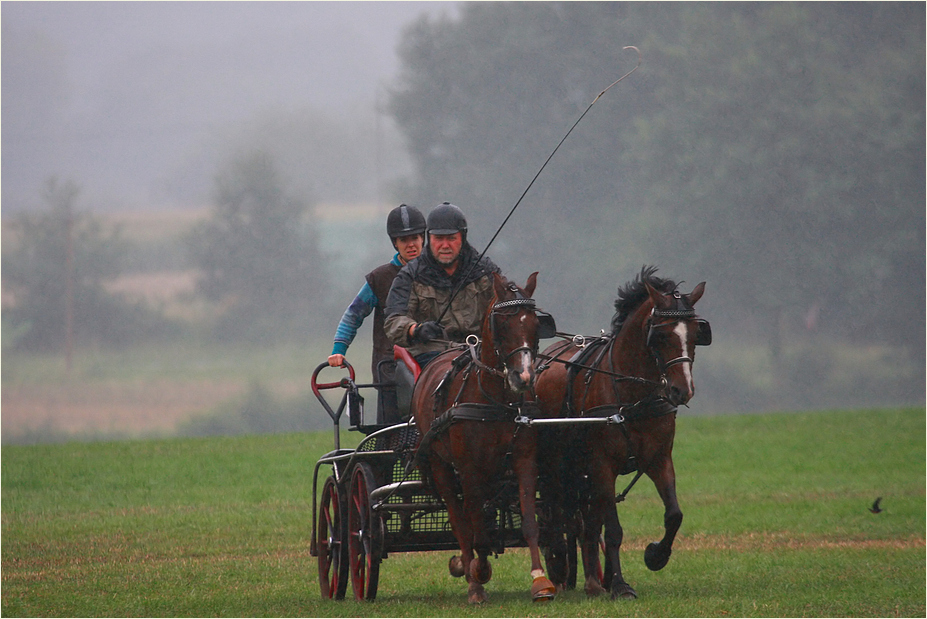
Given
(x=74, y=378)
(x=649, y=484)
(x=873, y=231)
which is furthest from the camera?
(x=873, y=231)

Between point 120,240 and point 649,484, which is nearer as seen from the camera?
point 649,484

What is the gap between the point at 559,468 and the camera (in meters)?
8.64

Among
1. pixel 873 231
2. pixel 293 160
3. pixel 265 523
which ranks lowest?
pixel 265 523

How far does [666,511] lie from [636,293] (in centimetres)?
129

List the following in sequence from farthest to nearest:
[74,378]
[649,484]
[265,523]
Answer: [74,378]
[649,484]
[265,523]

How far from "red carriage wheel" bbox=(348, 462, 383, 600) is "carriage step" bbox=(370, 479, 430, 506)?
0.09m

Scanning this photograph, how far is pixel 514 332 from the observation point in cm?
766

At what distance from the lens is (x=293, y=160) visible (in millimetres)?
37719

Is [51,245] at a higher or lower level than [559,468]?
higher

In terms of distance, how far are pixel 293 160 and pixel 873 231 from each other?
15314 mm

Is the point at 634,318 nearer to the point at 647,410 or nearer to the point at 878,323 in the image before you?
the point at 647,410

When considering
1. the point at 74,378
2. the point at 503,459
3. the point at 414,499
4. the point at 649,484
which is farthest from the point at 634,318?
the point at 74,378

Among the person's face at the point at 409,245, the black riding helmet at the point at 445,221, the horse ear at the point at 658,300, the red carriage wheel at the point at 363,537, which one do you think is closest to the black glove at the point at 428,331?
the black riding helmet at the point at 445,221

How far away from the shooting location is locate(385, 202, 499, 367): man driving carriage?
29.4 ft
